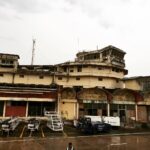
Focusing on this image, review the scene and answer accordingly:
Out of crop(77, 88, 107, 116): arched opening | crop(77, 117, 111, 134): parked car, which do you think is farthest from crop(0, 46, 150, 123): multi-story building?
crop(77, 117, 111, 134): parked car

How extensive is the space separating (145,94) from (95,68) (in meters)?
12.0

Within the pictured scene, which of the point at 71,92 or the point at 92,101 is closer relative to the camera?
the point at 71,92

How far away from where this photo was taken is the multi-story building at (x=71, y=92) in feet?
121

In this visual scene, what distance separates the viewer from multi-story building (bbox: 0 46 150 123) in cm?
3700

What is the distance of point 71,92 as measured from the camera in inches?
1524

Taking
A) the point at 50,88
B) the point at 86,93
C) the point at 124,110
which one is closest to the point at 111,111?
the point at 124,110

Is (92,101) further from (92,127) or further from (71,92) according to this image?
(92,127)

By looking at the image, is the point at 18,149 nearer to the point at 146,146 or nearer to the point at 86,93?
the point at 146,146

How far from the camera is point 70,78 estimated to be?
4906cm

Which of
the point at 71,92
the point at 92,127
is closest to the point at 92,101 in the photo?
the point at 71,92

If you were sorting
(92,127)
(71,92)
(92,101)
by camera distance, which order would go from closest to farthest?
(92,127) < (71,92) < (92,101)

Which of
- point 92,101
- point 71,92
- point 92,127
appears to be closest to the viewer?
point 92,127

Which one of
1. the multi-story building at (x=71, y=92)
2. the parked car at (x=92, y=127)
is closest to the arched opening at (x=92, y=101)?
the multi-story building at (x=71, y=92)

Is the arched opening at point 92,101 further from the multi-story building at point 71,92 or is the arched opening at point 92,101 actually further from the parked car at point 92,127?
the parked car at point 92,127
